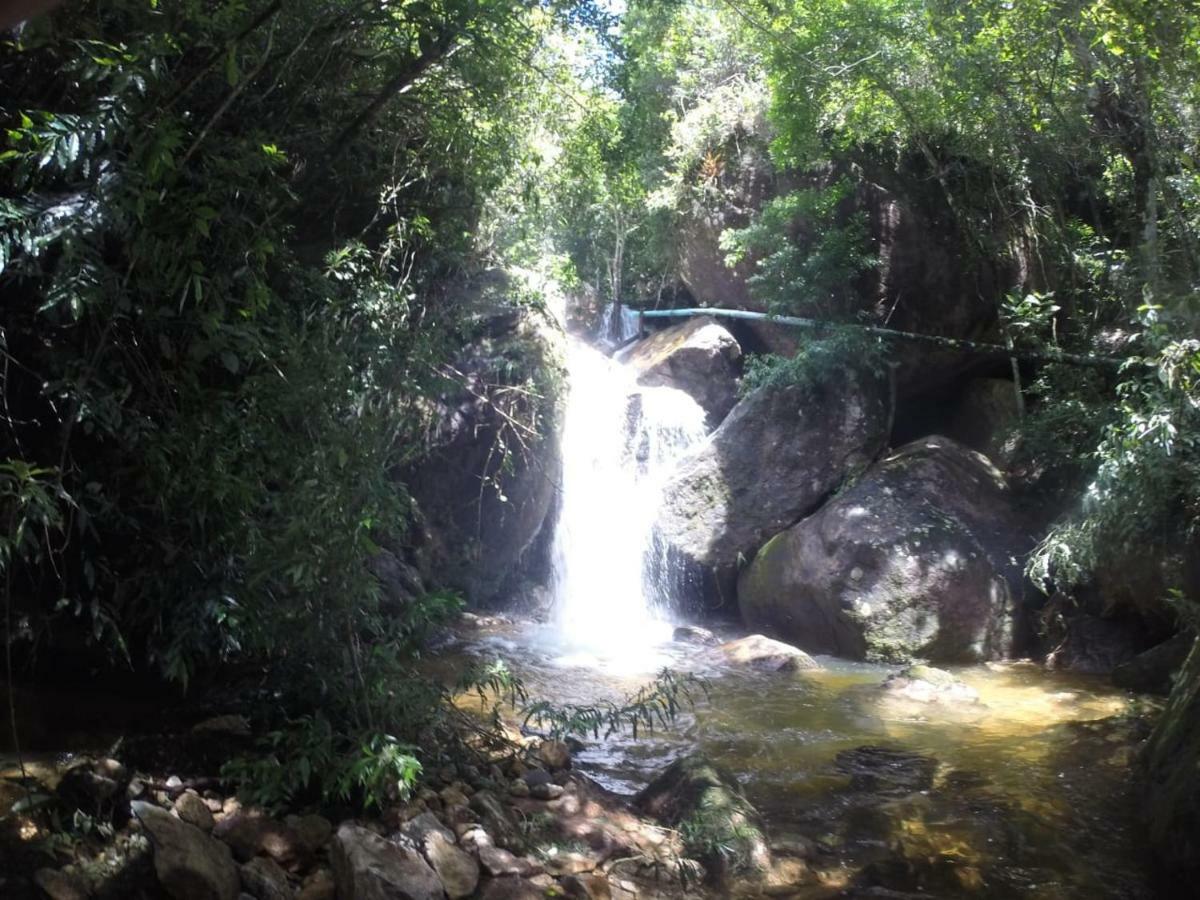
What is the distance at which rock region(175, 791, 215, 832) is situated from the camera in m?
3.89

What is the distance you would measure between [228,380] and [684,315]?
505 inches

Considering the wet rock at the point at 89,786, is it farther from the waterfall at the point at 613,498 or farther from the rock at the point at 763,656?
the waterfall at the point at 613,498

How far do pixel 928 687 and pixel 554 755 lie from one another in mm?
4140

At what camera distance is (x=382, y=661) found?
4684mm

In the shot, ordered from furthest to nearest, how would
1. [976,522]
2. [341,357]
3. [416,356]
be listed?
[976,522] → [416,356] → [341,357]

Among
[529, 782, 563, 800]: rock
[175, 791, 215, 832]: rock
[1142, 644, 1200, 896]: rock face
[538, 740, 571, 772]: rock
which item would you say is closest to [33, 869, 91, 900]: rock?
[175, 791, 215, 832]: rock

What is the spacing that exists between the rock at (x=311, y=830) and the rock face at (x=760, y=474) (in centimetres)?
838

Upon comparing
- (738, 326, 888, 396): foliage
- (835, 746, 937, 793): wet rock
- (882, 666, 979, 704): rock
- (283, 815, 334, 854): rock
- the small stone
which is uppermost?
(738, 326, 888, 396): foliage

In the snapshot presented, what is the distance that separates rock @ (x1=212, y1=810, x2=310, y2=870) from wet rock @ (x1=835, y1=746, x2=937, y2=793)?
3.62 metres

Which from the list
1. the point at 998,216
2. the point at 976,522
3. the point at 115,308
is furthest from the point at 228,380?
the point at 998,216

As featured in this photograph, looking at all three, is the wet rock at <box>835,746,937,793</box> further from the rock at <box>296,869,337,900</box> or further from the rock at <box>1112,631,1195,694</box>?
the rock at <box>296,869,337,900</box>

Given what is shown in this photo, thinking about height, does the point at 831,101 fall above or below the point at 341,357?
above

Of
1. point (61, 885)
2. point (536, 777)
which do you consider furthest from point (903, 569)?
point (61, 885)

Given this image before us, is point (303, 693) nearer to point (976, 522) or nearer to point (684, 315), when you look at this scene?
point (976, 522)
